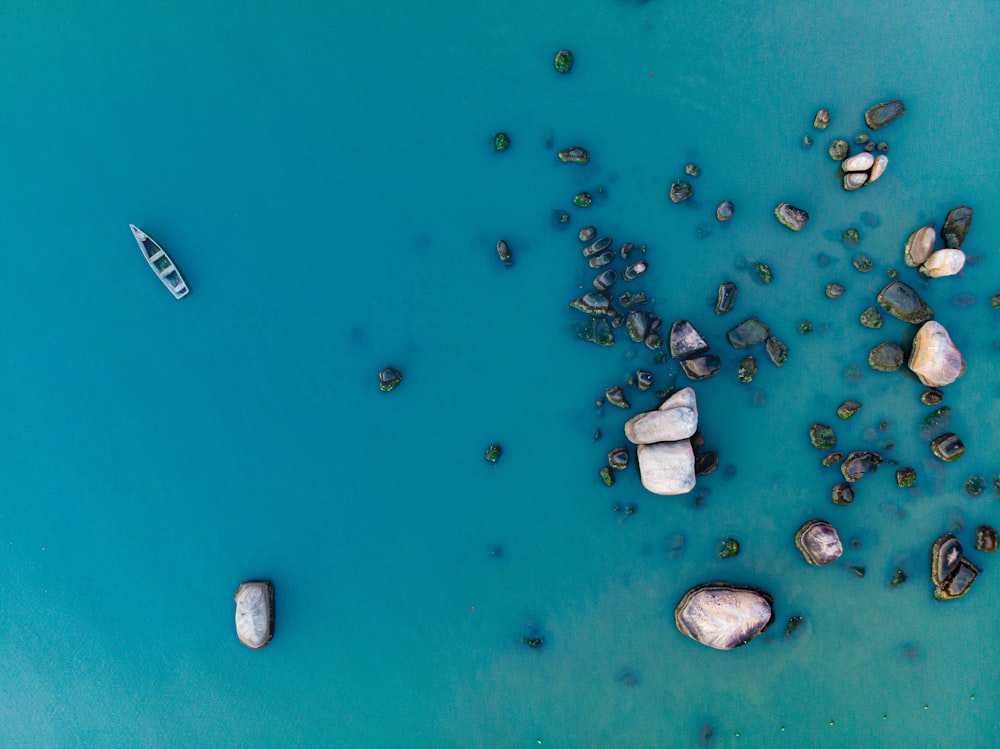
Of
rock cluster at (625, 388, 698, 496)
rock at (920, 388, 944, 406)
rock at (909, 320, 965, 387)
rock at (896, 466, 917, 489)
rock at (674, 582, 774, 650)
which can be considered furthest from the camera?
rock at (896, 466, 917, 489)

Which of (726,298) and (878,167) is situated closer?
(878,167)

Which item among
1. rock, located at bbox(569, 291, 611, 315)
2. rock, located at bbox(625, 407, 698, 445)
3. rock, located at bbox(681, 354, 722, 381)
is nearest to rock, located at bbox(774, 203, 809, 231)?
rock, located at bbox(681, 354, 722, 381)

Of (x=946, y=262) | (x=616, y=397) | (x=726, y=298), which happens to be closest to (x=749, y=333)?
(x=726, y=298)

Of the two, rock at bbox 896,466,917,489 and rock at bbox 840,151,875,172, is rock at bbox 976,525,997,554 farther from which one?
rock at bbox 840,151,875,172

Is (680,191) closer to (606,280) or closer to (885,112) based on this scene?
(606,280)

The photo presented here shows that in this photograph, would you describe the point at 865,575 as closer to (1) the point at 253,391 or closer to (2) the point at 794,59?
(2) the point at 794,59

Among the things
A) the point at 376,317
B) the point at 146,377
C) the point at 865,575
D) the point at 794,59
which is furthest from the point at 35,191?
A: the point at 865,575

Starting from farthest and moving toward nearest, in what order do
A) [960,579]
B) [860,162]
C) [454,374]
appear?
[454,374] → [960,579] → [860,162]
